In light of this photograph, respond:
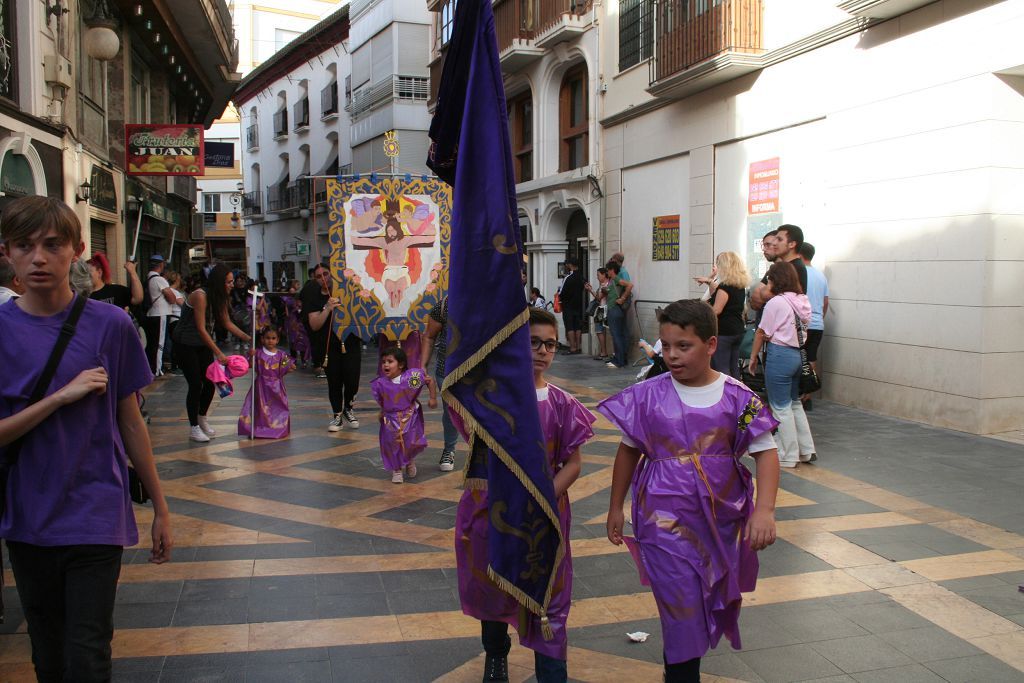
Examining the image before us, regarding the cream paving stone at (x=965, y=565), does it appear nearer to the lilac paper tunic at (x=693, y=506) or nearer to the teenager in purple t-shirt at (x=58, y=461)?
the lilac paper tunic at (x=693, y=506)

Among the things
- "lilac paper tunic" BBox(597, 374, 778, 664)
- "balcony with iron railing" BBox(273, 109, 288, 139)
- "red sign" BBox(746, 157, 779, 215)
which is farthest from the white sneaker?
"balcony with iron railing" BBox(273, 109, 288, 139)

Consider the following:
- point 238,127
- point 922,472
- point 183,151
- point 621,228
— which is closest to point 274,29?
point 238,127

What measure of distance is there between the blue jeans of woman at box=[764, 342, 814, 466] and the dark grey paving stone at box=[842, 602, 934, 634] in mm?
2920

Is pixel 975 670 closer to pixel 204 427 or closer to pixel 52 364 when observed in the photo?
pixel 52 364

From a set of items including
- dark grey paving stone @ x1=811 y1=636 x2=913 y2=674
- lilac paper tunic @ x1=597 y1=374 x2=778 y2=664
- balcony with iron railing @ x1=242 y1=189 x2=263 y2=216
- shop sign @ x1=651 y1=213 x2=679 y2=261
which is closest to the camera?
lilac paper tunic @ x1=597 y1=374 x2=778 y2=664

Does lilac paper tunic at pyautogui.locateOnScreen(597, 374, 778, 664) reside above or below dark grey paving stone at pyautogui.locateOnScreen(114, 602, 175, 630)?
above

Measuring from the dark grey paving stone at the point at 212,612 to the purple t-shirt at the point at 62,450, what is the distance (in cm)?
155

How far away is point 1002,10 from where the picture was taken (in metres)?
8.10

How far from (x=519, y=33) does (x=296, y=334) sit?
8.02 metres

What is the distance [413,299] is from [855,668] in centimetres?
621

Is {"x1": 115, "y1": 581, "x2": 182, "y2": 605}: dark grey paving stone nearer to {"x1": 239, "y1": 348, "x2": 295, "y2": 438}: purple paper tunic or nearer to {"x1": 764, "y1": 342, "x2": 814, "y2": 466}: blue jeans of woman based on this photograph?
{"x1": 239, "y1": 348, "x2": 295, "y2": 438}: purple paper tunic

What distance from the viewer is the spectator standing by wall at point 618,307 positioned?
49.0 ft

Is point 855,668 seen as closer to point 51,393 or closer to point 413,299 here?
point 51,393

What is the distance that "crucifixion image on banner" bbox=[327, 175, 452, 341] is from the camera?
881 cm
